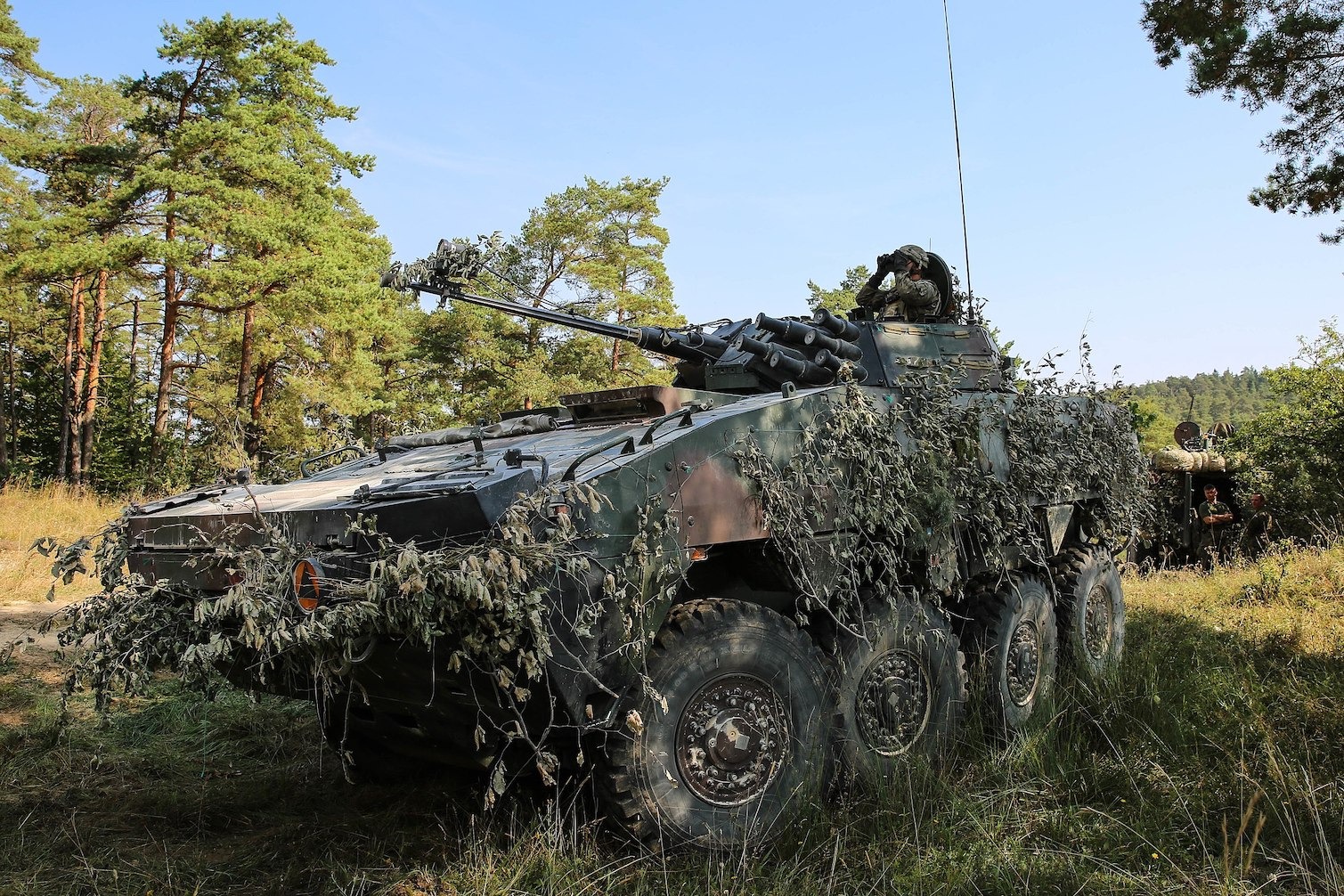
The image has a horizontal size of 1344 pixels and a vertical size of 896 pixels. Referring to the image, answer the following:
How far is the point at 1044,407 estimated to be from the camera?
19.9ft

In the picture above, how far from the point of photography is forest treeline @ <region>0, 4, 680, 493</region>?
18.1 m

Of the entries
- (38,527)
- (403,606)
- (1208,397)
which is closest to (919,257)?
(403,606)

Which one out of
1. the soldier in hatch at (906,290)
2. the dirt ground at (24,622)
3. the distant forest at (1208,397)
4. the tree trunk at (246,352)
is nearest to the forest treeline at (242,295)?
the tree trunk at (246,352)

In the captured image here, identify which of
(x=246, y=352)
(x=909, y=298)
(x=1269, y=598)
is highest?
(x=246, y=352)

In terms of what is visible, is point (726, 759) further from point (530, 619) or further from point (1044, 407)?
point (1044, 407)

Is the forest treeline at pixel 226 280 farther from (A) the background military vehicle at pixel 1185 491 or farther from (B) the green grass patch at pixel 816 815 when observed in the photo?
(A) the background military vehicle at pixel 1185 491

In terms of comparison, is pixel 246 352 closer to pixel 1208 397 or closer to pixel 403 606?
pixel 403 606

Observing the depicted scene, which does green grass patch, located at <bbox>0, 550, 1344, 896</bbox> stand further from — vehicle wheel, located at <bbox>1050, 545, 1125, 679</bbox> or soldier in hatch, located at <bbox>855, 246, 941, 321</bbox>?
soldier in hatch, located at <bbox>855, 246, 941, 321</bbox>

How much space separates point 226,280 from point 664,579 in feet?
54.7

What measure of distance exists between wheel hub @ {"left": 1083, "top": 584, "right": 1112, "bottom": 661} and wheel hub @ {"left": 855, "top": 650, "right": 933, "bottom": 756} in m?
2.15

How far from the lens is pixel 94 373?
19.9 m

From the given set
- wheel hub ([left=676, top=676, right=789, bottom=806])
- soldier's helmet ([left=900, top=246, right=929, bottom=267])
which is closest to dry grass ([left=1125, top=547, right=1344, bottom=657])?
soldier's helmet ([left=900, top=246, right=929, bottom=267])

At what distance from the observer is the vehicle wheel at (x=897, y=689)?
14.3ft

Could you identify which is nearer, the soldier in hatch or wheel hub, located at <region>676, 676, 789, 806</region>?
wheel hub, located at <region>676, 676, 789, 806</region>
